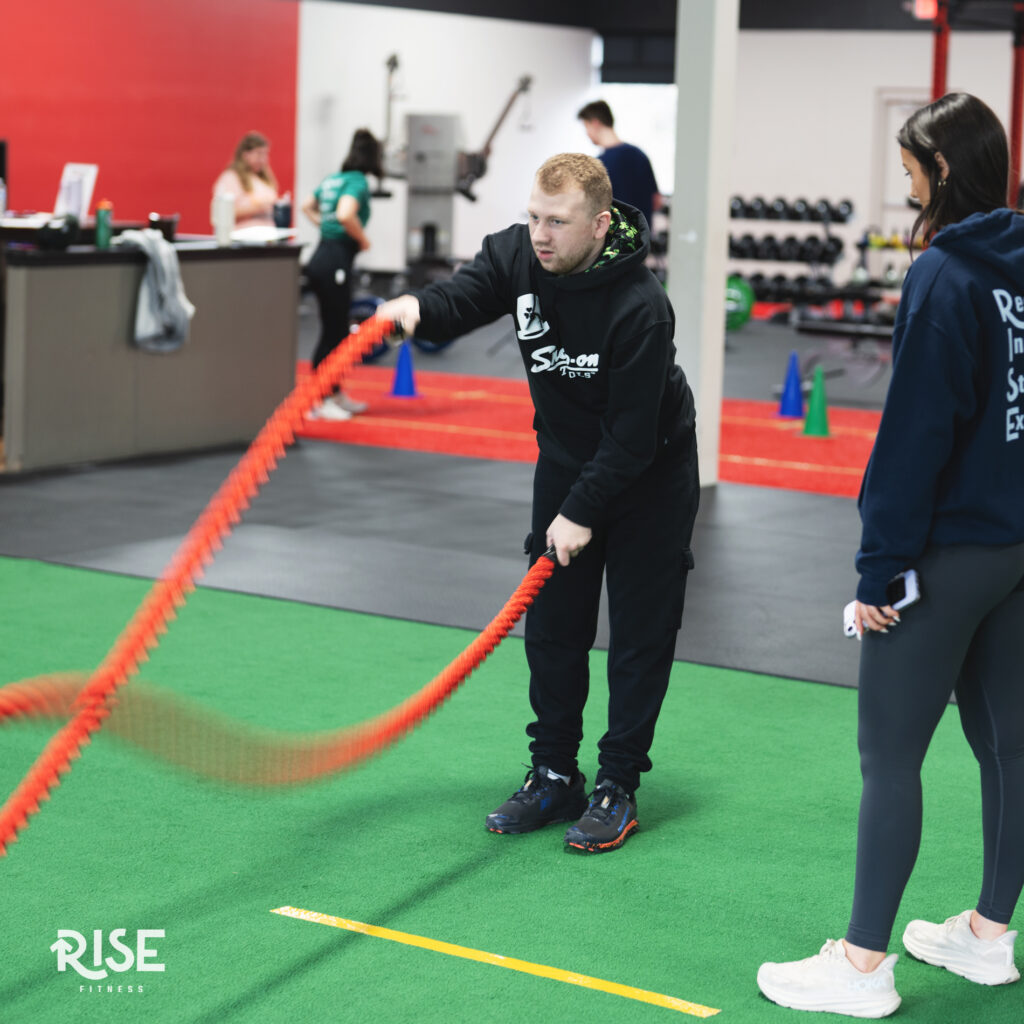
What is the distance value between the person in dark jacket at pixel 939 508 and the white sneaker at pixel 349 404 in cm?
699

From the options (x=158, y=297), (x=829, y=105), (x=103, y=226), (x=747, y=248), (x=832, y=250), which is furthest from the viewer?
(x=829, y=105)

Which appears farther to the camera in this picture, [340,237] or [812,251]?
[812,251]

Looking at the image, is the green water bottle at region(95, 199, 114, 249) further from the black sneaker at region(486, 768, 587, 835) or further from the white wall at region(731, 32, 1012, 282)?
the white wall at region(731, 32, 1012, 282)

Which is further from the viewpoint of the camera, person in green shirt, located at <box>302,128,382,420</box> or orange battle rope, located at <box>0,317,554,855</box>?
person in green shirt, located at <box>302,128,382,420</box>

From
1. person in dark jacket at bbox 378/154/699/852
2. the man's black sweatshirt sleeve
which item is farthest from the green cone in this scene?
the man's black sweatshirt sleeve

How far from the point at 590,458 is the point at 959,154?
3.33ft

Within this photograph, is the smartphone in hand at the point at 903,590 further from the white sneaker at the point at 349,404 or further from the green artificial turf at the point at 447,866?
the white sneaker at the point at 349,404

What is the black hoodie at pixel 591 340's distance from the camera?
9.39ft

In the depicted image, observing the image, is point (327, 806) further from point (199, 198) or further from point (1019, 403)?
point (199, 198)

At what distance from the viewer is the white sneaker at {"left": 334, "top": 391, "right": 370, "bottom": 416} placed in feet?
30.2

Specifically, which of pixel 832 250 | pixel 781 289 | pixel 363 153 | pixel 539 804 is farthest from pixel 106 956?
pixel 781 289

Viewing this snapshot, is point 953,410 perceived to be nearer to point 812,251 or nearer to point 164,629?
point 164,629

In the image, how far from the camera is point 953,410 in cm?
224

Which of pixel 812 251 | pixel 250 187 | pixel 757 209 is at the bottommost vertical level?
pixel 250 187
